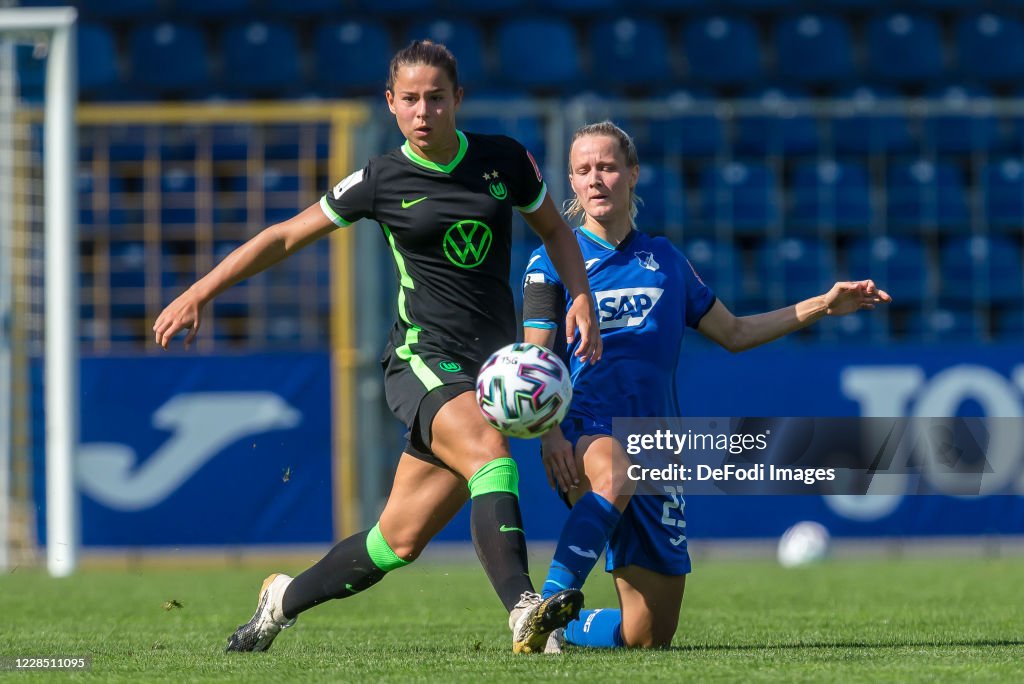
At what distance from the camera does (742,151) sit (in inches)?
456

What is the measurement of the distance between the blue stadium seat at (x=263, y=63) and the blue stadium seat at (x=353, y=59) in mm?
235

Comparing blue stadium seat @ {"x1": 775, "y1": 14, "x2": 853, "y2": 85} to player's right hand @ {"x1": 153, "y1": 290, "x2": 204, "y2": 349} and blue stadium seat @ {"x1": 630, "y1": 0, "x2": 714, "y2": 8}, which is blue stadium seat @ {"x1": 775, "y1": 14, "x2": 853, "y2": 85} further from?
player's right hand @ {"x1": 153, "y1": 290, "x2": 204, "y2": 349}

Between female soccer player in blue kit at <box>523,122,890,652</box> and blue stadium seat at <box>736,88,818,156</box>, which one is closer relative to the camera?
female soccer player in blue kit at <box>523,122,890,652</box>

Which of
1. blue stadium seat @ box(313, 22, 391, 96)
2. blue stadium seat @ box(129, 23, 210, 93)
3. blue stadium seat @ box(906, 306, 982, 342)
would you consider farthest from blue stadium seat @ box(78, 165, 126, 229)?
blue stadium seat @ box(906, 306, 982, 342)

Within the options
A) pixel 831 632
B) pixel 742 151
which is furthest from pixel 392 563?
pixel 742 151

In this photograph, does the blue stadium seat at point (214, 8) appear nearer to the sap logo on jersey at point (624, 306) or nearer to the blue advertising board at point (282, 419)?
the blue advertising board at point (282, 419)

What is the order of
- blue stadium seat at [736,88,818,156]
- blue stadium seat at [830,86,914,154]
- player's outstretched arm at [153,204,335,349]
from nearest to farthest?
player's outstretched arm at [153,204,335,349]
blue stadium seat at [830,86,914,154]
blue stadium seat at [736,88,818,156]

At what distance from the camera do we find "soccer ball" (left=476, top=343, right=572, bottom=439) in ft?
14.5

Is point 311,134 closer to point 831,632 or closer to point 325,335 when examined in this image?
point 325,335

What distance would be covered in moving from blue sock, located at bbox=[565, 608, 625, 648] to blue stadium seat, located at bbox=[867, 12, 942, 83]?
949cm

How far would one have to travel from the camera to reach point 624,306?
5.15 metres

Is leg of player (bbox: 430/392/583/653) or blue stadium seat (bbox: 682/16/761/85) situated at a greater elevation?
blue stadium seat (bbox: 682/16/761/85)

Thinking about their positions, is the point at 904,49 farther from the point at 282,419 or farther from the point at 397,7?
the point at 282,419

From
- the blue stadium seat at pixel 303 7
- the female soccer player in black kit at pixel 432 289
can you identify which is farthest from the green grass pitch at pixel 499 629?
the blue stadium seat at pixel 303 7
